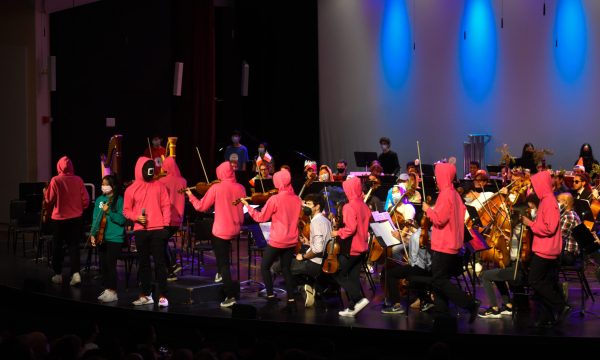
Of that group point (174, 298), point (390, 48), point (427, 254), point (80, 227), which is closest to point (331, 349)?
point (427, 254)

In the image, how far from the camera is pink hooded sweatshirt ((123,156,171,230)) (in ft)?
28.9

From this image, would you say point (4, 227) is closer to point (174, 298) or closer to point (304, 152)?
point (304, 152)

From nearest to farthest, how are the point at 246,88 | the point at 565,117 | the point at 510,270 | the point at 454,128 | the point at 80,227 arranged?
1. the point at 510,270
2. the point at 80,227
3. the point at 565,117
4. the point at 454,128
5. the point at 246,88

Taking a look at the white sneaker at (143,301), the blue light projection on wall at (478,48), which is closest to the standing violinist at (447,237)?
the white sneaker at (143,301)

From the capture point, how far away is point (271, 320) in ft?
26.7

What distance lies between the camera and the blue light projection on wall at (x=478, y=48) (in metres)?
16.6

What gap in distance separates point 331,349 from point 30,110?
11.6 m

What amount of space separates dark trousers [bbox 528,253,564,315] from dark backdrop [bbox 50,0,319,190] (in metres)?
10.4

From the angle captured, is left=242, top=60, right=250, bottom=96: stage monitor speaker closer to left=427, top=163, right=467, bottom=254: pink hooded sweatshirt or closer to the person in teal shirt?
the person in teal shirt

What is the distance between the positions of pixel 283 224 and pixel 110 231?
6.43 feet

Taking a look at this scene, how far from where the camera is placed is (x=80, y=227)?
33.9 feet

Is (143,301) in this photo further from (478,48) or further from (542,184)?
(478,48)

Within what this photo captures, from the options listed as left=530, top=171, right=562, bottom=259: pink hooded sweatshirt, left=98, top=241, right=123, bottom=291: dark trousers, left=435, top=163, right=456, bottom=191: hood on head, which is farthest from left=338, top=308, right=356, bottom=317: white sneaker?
left=98, top=241, right=123, bottom=291: dark trousers

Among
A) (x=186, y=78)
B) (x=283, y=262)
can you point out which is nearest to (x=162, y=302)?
(x=283, y=262)
